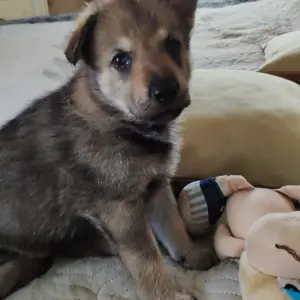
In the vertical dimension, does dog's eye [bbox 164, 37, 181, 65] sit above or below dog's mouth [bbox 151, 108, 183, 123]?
above

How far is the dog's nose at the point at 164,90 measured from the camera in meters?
1.11

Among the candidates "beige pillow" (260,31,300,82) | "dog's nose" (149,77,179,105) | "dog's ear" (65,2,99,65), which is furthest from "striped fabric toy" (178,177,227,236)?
"beige pillow" (260,31,300,82)

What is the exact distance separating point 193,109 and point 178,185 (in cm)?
21

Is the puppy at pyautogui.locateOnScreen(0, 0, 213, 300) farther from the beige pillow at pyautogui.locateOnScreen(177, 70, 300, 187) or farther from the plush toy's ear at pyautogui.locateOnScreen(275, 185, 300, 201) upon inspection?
the plush toy's ear at pyautogui.locateOnScreen(275, 185, 300, 201)

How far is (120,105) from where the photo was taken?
122cm

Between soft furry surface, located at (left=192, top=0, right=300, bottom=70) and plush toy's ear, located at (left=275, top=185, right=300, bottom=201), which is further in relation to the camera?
soft furry surface, located at (left=192, top=0, right=300, bottom=70)

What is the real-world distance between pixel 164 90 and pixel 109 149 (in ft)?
0.67

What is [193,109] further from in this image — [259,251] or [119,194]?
[259,251]

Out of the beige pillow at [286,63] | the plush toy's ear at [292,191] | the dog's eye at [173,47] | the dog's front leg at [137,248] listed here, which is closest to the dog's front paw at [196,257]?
the dog's front leg at [137,248]

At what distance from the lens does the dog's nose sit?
1.11 metres

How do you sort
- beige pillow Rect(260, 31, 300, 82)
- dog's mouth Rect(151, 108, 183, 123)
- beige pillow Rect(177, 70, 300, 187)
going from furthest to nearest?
beige pillow Rect(260, 31, 300, 82), beige pillow Rect(177, 70, 300, 187), dog's mouth Rect(151, 108, 183, 123)

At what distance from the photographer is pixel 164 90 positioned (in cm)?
111

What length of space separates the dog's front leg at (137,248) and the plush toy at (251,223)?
15cm

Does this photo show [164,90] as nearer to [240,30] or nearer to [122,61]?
[122,61]
